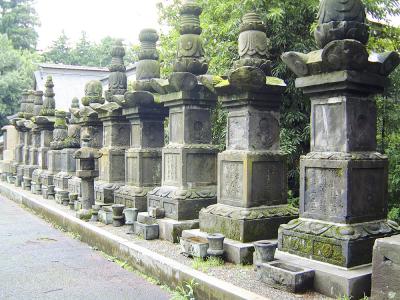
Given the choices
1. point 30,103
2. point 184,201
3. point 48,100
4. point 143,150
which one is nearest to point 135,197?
point 143,150

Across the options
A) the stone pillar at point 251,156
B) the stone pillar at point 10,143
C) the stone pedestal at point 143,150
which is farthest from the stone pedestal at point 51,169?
the stone pillar at point 251,156

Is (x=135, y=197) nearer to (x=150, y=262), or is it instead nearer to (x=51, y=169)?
(x=150, y=262)

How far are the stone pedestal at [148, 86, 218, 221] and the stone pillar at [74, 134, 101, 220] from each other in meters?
2.05

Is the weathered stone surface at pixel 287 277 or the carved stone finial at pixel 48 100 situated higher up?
the carved stone finial at pixel 48 100

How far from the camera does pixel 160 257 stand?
226 inches

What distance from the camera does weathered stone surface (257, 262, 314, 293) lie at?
4492mm

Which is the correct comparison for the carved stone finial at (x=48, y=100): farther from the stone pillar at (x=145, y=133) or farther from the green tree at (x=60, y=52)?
the green tree at (x=60, y=52)

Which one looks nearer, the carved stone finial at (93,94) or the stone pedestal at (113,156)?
the stone pedestal at (113,156)

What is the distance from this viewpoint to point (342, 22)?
4.81 metres

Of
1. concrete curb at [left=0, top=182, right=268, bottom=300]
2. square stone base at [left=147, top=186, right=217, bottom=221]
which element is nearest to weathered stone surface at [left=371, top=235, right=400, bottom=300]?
concrete curb at [left=0, top=182, right=268, bottom=300]

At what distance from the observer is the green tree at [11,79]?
27.1 m

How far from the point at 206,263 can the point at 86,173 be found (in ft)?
13.8

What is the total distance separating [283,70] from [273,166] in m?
3.68

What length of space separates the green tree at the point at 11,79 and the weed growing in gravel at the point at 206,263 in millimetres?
24299
